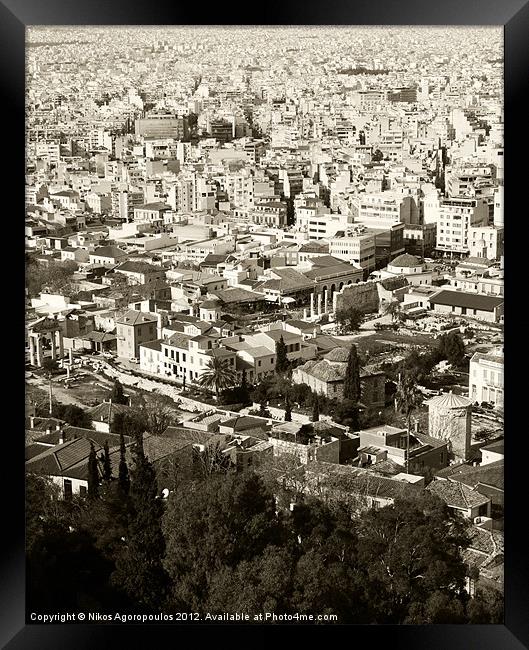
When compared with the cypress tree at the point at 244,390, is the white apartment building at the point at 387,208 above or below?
above

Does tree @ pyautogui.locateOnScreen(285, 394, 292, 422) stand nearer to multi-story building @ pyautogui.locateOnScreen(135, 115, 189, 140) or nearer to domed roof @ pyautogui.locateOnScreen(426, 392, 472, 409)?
domed roof @ pyautogui.locateOnScreen(426, 392, 472, 409)

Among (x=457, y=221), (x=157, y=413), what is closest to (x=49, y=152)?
(x=157, y=413)

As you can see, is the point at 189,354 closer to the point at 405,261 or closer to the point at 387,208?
the point at 405,261

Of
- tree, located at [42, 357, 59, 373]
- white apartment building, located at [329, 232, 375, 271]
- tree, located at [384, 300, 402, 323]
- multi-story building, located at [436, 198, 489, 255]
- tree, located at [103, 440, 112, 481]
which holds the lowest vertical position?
tree, located at [103, 440, 112, 481]

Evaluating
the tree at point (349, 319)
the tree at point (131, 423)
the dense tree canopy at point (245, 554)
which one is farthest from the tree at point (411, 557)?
the tree at point (131, 423)

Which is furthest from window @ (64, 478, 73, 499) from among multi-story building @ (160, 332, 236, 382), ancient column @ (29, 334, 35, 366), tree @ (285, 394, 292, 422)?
tree @ (285, 394, 292, 422)

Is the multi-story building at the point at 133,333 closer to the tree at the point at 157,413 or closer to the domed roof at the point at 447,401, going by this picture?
the tree at the point at 157,413
